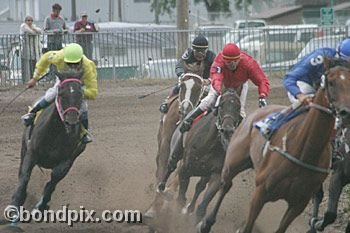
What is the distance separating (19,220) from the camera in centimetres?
1107

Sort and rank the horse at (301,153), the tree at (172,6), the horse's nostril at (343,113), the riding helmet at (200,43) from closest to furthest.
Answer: the horse's nostril at (343,113), the horse at (301,153), the riding helmet at (200,43), the tree at (172,6)

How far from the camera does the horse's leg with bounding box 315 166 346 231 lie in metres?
9.98

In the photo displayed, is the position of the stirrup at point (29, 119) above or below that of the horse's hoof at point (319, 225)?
above

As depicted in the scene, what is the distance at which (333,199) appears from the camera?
33.1 ft

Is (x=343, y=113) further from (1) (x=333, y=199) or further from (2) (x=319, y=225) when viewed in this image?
(2) (x=319, y=225)

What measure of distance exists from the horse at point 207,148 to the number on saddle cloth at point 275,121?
0.99 metres

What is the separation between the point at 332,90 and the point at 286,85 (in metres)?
1.59

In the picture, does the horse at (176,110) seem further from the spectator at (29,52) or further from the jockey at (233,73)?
the spectator at (29,52)

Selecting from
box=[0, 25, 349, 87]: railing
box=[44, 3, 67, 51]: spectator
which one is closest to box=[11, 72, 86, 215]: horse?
box=[44, 3, 67, 51]: spectator

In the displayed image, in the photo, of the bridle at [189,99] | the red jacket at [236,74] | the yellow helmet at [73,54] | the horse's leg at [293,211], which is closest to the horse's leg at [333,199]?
the horse's leg at [293,211]

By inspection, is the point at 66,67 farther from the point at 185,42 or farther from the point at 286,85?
the point at 185,42

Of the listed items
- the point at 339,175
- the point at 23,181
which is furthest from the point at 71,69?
the point at 339,175

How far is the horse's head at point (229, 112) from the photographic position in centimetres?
1070

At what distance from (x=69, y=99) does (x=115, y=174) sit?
3645mm
